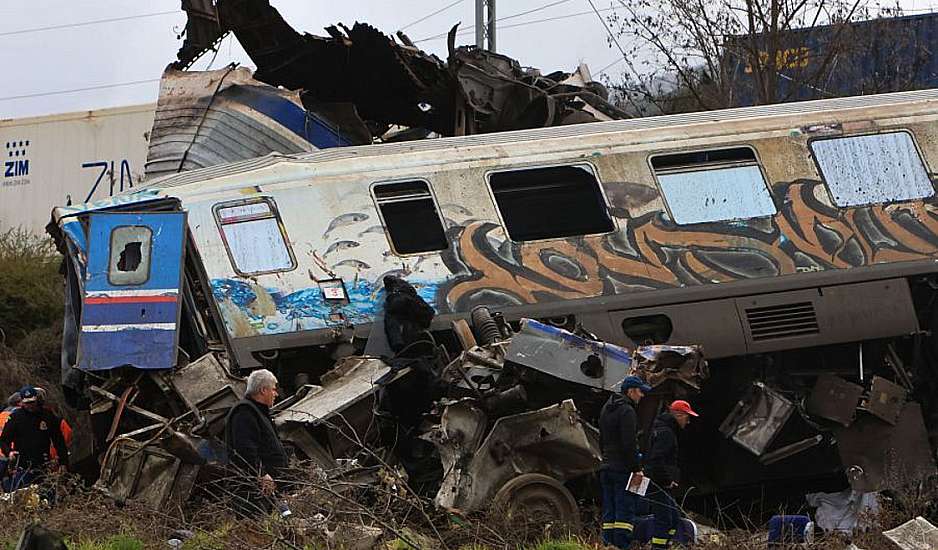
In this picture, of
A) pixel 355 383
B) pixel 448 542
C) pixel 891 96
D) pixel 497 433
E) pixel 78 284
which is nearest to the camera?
pixel 448 542

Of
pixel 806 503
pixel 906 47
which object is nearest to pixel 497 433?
pixel 806 503

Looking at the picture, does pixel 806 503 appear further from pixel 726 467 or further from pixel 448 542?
pixel 448 542

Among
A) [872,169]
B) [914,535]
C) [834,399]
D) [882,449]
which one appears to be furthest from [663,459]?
[872,169]

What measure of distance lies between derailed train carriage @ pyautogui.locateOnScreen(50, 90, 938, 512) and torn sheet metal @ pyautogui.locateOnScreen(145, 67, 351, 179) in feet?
7.41

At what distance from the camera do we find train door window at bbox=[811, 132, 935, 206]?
40.0ft

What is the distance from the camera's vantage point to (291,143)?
1452 cm

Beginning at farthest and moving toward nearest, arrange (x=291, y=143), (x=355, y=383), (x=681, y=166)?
(x=291, y=143) → (x=681, y=166) → (x=355, y=383)

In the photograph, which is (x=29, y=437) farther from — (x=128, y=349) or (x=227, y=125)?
(x=227, y=125)

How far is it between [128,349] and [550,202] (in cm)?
377

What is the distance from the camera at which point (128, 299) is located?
36.2ft

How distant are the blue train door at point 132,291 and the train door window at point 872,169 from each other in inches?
222

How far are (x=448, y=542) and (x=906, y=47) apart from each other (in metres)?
16.7

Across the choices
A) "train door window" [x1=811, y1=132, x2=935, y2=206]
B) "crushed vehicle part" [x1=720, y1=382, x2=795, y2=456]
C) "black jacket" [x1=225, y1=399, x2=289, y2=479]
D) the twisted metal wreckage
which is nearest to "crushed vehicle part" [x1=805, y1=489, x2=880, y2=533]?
the twisted metal wreckage

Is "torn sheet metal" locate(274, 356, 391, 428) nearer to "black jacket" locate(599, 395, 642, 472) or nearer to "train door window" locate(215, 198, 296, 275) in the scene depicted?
"train door window" locate(215, 198, 296, 275)
